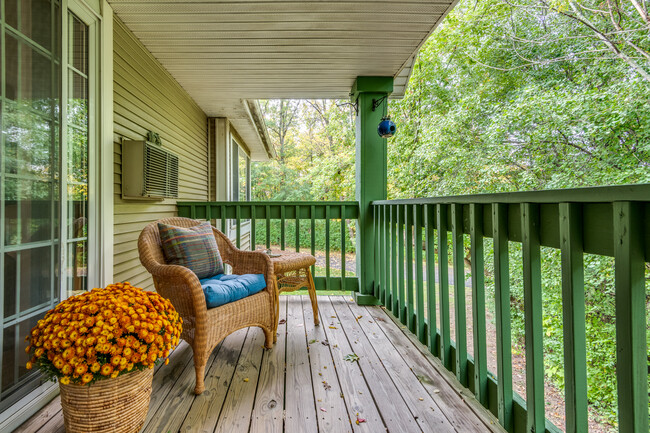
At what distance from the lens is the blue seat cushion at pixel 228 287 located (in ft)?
5.76

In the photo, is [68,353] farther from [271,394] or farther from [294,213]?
[294,213]

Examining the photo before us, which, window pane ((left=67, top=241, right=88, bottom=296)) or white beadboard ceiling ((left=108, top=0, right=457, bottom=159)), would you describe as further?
white beadboard ceiling ((left=108, top=0, right=457, bottom=159))

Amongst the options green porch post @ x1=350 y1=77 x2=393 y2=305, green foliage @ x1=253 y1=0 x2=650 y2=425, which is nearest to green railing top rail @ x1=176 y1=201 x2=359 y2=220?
green porch post @ x1=350 y1=77 x2=393 y2=305

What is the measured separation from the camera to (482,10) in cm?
818

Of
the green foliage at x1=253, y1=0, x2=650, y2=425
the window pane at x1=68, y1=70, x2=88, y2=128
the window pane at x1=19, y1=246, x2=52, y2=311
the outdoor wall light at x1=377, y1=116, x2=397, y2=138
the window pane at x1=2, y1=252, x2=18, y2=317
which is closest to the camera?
the window pane at x1=2, y1=252, x2=18, y2=317

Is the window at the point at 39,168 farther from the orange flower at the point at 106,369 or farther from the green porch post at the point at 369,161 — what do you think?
the green porch post at the point at 369,161

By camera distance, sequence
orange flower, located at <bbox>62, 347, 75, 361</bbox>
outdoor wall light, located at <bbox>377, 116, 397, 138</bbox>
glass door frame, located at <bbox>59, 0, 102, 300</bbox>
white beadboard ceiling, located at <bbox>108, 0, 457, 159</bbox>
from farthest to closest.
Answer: outdoor wall light, located at <bbox>377, 116, 397, 138</bbox> → white beadboard ceiling, located at <bbox>108, 0, 457, 159</bbox> → glass door frame, located at <bbox>59, 0, 102, 300</bbox> → orange flower, located at <bbox>62, 347, 75, 361</bbox>

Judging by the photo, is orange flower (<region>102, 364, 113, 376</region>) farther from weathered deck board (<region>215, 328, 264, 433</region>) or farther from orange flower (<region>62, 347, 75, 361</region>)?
weathered deck board (<region>215, 328, 264, 433</region>)

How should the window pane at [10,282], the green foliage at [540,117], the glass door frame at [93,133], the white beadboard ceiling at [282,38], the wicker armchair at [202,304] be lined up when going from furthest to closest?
the green foliage at [540,117] < the white beadboard ceiling at [282,38] < the glass door frame at [93,133] < the wicker armchair at [202,304] < the window pane at [10,282]

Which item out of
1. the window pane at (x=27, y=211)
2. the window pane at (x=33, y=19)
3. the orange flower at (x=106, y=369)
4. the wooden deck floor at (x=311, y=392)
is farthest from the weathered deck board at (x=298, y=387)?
the window pane at (x=33, y=19)

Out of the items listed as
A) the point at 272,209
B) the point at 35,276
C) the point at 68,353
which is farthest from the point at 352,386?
the point at 272,209

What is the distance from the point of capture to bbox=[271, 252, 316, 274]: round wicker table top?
231cm

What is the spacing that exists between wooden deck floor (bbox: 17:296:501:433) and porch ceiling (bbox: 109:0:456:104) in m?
2.43

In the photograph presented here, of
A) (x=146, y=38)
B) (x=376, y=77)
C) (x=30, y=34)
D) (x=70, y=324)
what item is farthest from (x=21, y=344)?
(x=376, y=77)
